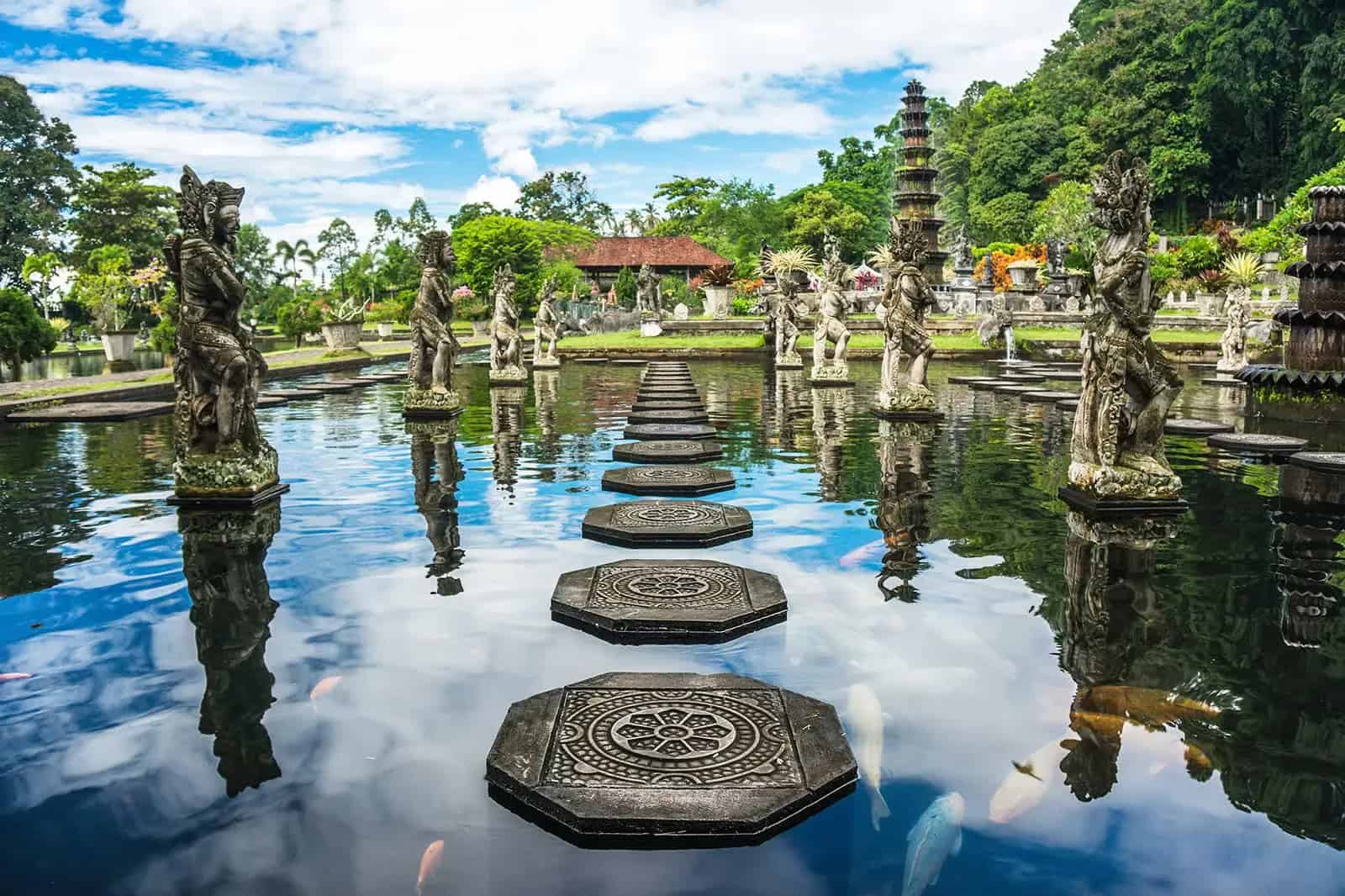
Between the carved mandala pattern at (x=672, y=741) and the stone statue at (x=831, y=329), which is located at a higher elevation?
the stone statue at (x=831, y=329)

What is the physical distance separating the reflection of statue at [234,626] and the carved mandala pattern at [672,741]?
113 cm

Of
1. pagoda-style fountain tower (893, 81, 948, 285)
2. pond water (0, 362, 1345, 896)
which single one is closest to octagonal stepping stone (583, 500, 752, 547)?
pond water (0, 362, 1345, 896)

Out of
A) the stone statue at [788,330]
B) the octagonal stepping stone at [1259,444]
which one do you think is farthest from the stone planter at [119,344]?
the octagonal stepping stone at [1259,444]

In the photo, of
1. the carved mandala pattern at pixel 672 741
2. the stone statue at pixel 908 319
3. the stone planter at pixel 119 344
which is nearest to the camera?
the carved mandala pattern at pixel 672 741

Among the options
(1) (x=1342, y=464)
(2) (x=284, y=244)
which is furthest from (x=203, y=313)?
(2) (x=284, y=244)

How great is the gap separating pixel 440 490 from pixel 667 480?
208 centimetres

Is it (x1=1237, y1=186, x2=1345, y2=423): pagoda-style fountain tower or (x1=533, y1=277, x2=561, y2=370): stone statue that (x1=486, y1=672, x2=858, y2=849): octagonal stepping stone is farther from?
(x1=533, y1=277, x2=561, y2=370): stone statue

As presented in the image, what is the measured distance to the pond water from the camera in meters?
2.88

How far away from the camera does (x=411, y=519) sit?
7281 millimetres

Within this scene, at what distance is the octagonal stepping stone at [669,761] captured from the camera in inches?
119

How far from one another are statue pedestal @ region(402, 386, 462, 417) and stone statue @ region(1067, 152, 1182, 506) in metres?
8.99

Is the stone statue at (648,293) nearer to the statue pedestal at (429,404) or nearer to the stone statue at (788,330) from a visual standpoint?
the stone statue at (788,330)

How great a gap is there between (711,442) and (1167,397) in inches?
197

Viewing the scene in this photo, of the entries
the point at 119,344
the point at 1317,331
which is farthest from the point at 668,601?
the point at 119,344
